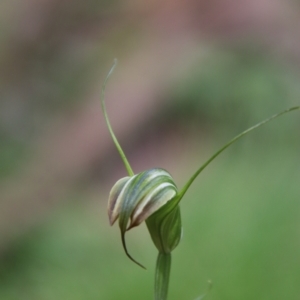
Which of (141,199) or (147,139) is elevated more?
(141,199)

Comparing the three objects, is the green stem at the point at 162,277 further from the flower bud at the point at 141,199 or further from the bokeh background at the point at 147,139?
the bokeh background at the point at 147,139

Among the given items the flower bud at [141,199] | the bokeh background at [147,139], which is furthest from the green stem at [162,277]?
the bokeh background at [147,139]

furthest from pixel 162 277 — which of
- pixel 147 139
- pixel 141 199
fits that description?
pixel 147 139

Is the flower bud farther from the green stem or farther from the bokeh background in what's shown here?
the bokeh background

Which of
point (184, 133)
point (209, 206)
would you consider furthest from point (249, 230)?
point (184, 133)

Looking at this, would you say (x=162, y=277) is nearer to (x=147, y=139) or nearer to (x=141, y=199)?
(x=141, y=199)

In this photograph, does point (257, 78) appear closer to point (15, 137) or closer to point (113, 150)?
point (113, 150)
